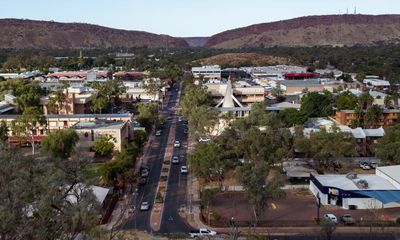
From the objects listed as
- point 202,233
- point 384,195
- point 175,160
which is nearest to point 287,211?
point 384,195

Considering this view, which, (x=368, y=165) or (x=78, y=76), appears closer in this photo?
(x=368, y=165)

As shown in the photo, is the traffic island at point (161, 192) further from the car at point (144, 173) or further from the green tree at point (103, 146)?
the green tree at point (103, 146)

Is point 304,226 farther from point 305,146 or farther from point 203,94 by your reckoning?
point 203,94

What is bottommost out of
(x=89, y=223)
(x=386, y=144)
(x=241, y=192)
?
(x=241, y=192)

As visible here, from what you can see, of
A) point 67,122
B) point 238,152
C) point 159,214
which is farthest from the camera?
point 67,122

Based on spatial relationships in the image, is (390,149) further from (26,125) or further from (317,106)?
(26,125)

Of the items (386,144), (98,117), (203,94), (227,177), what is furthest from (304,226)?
(203,94)

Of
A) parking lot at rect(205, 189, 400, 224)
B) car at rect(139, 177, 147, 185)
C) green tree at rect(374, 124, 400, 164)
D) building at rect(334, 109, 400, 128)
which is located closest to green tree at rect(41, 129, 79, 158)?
car at rect(139, 177, 147, 185)
